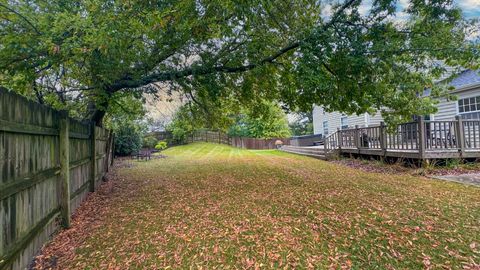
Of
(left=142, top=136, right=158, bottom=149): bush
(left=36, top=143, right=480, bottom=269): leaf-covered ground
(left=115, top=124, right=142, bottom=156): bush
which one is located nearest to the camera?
(left=36, top=143, right=480, bottom=269): leaf-covered ground

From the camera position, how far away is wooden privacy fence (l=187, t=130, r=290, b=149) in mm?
26203

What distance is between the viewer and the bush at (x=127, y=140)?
15836 millimetres

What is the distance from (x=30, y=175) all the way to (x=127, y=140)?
561 inches

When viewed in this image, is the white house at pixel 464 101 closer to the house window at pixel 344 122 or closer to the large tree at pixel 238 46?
the large tree at pixel 238 46

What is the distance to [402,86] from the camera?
5746mm

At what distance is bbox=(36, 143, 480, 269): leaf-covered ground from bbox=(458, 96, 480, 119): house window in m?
6.61

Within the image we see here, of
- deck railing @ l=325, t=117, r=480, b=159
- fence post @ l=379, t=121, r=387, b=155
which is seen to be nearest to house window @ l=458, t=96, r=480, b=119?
deck railing @ l=325, t=117, r=480, b=159

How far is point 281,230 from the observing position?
3.64 meters

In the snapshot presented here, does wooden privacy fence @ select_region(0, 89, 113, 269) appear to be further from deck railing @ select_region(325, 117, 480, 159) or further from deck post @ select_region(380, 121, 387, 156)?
deck post @ select_region(380, 121, 387, 156)

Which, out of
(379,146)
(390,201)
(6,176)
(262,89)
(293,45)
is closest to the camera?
(6,176)

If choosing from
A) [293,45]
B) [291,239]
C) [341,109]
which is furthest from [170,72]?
[291,239]

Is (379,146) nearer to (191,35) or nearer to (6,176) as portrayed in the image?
(191,35)

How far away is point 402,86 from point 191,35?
4.89 meters

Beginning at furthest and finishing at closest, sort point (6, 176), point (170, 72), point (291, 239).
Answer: point (170, 72) → point (291, 239) → point (6, 176)
